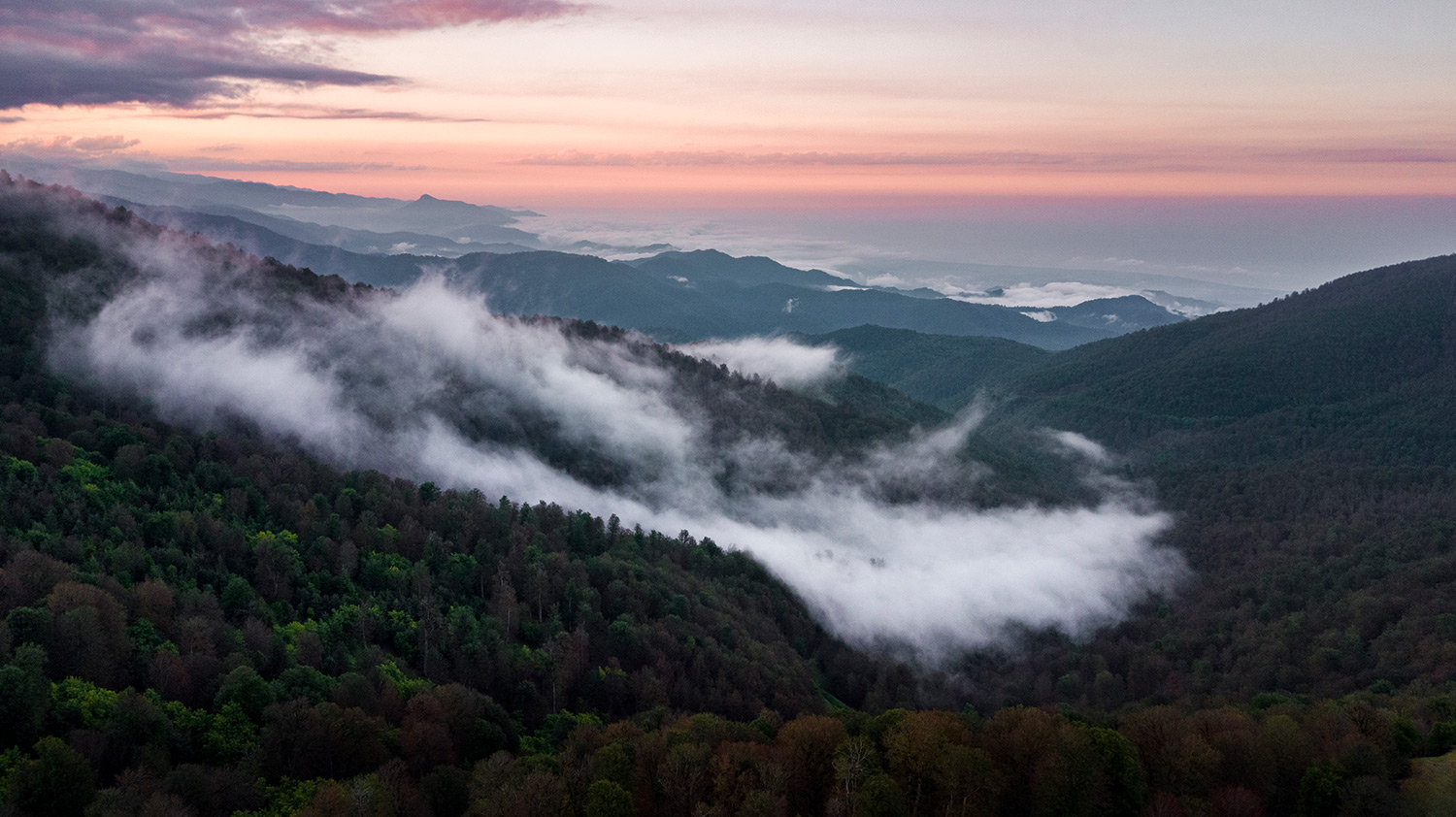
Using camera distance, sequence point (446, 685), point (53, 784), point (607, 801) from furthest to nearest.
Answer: point (446, 685) → point (607, 801) → point (53, 784)

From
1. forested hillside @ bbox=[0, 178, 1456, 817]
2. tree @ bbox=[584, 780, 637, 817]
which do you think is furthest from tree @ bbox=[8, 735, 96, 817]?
tree @ bbox=[584, 780, 637, 817]

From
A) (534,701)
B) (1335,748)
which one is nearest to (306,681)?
(534,701)

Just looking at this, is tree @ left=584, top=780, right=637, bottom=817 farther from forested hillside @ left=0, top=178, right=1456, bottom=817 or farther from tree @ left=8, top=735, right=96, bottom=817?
tree @ left=8, top=735, right=96, bottom=817

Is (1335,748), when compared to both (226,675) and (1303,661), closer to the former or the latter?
(1303,661)

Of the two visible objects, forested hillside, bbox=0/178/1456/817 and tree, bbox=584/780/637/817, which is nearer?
tree, bbox=584/780/637/817

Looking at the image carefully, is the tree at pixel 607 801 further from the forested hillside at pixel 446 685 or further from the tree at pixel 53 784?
the tree at pixel 53 784

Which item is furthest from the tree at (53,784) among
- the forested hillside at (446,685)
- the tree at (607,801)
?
the tree at (607,801)

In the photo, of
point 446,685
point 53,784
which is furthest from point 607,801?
point 446,685

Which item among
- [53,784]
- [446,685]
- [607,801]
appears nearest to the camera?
[53,784]

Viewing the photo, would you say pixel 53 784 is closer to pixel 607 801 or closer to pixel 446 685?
pixel 607 801
